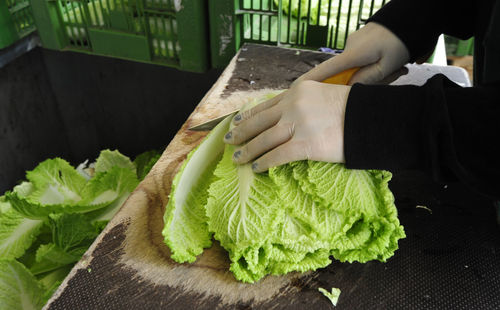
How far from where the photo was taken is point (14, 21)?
6.51ft

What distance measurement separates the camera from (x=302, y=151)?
0.99 m

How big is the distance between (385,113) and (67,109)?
6.63 feet

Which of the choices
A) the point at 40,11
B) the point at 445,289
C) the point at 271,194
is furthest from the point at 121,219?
the point at 40,11

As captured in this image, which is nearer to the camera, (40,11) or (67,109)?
(40,11)

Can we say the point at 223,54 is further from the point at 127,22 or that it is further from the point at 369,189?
the point at 369,189

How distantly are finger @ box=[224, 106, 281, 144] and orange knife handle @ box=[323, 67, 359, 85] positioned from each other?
12.4 inches

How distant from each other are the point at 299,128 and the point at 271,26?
1139mm

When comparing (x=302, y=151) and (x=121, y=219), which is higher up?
(x=302, y=151)

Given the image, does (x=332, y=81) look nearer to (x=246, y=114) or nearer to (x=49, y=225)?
(x=246, y=114)

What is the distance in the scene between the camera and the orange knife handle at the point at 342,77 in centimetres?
130

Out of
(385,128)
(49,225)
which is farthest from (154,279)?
(49,225)

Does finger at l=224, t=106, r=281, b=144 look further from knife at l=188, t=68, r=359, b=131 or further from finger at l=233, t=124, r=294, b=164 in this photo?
knife at l=188, t=68, r=359, b=131

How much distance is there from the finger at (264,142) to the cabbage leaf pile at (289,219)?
0.15 ft

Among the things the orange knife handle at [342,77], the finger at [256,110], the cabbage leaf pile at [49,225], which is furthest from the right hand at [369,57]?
the cabbage leaf pile at [49,225]
